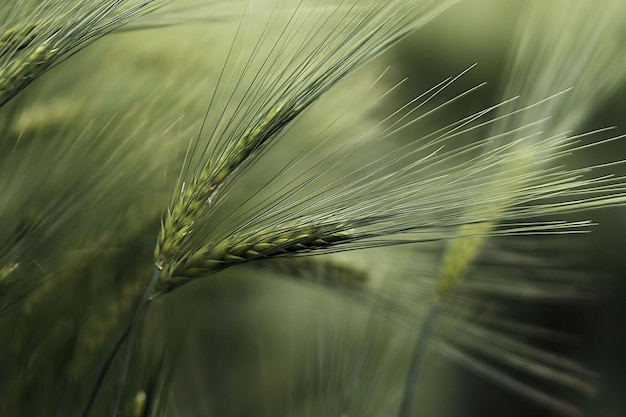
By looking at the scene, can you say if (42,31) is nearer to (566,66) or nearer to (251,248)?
(251,248)

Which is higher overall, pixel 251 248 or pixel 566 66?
pixel 566 66

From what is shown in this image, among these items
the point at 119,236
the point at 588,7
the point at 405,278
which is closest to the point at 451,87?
the point at 588,7

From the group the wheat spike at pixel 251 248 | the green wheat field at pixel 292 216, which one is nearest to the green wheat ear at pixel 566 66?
the green wheat field at pixel 292 216

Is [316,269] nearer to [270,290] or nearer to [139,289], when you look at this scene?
[139,289]

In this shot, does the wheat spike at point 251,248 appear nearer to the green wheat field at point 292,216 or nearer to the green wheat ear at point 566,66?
the green wheat field at point 292,216

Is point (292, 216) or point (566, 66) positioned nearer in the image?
point (292, 216)

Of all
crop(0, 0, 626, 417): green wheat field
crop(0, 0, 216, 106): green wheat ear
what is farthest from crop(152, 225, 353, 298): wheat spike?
crop(0, 0, 216, 106): green wheat ear

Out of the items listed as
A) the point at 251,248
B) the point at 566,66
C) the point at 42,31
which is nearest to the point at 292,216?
the point at 251,248

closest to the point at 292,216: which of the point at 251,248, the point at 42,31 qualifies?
the point at 251,248

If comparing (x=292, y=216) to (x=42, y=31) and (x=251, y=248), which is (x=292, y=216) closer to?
(x=251, y=248)
